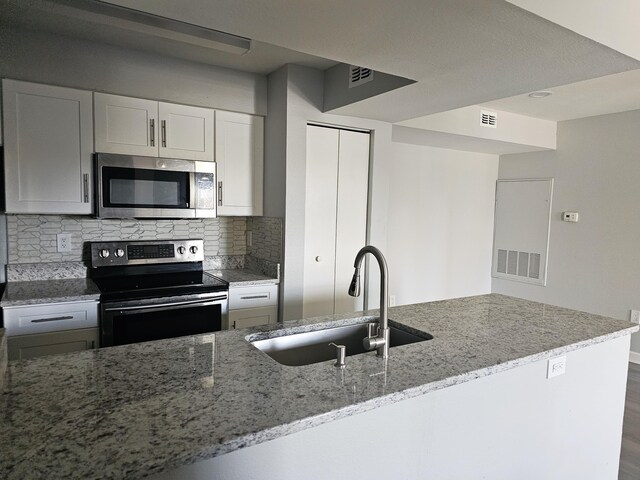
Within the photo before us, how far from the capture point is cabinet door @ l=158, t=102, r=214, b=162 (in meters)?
2.87

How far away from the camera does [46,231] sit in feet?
9.22

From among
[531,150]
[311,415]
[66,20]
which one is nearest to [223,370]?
[311,415]

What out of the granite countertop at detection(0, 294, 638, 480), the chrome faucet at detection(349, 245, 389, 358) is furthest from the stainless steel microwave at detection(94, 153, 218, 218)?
the chrome faucet at detection(349, 245, 389, 358)

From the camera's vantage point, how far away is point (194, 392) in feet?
3.58

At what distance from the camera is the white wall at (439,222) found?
4492 mm

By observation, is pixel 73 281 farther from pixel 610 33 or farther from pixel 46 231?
pixel 610 33

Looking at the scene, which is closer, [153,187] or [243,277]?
[153,187]

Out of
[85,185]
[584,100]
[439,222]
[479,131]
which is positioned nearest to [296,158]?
[85,185]

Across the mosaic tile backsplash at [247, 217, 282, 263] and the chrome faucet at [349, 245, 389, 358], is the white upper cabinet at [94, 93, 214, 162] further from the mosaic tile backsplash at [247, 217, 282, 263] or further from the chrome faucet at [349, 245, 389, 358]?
the chrome faucet at [349, 245, 389, 358]

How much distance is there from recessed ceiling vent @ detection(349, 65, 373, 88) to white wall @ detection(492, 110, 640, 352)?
9.61ft

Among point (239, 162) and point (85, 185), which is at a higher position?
point (239, 162)

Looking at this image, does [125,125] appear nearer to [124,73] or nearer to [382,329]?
[124,73]

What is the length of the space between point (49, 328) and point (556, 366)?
2.59 meters

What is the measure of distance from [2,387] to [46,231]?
2.04 m
